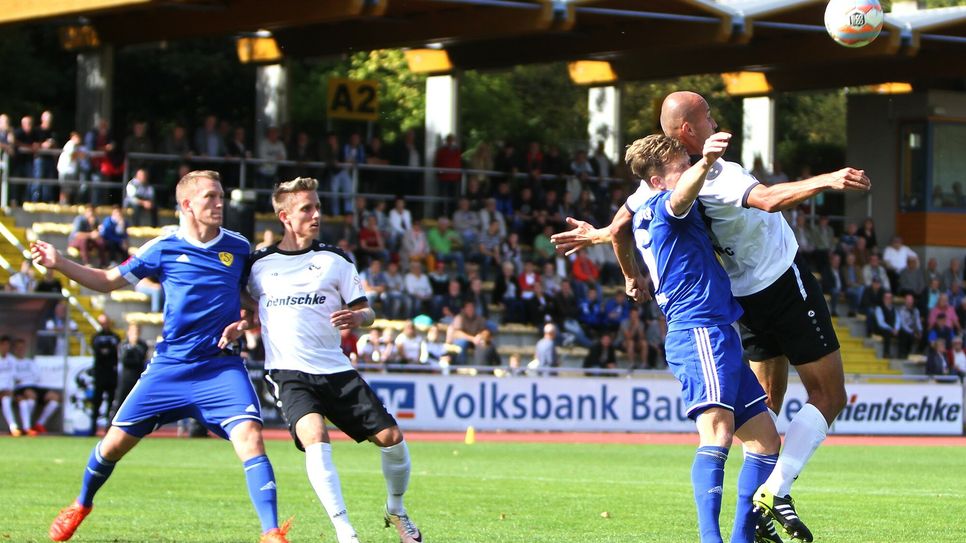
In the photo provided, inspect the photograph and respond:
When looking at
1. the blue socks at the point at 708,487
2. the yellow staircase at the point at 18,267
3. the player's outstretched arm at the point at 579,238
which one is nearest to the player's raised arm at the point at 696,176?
the player's outstretched arm at the point at 579,238

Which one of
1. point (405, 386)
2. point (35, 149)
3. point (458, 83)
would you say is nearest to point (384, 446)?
point (405, 386)

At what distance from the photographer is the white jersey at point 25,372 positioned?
22.0 m

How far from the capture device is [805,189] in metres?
7.00

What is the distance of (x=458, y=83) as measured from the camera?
32656 millimetres

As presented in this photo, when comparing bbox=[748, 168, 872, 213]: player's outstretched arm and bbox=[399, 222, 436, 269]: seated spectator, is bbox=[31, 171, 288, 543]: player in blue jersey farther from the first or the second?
bbox=[399, 222, 436, 269]: seated spectator

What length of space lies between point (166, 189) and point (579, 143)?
2030 cm

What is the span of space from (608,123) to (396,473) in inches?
1062

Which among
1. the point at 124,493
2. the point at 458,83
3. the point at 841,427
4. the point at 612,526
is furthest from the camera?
the point at 458,83

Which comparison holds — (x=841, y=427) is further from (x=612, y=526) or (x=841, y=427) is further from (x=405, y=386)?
(x=612, y=526)

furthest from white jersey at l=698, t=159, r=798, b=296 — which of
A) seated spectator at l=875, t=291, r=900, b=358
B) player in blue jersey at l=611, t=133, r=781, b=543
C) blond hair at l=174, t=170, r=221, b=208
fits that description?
seated spectator at l=875, t=291, r=900, b=358

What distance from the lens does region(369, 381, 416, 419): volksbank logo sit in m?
23.5

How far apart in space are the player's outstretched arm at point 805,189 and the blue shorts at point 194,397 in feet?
9.85

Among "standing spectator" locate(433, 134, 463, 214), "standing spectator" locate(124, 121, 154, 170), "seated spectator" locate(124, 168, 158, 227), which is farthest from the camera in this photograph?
"standing spectator" locate(433, 134, 463, 214)

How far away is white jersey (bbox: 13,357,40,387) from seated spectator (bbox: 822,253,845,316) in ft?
52.0
